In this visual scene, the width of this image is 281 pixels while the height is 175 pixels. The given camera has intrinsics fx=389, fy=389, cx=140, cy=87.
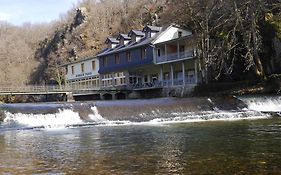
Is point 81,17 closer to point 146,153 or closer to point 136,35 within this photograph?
point 136,35

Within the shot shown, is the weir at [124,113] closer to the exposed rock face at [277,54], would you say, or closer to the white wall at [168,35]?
the exposed rock face at [277,54]

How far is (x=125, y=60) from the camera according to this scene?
4691 centimetres

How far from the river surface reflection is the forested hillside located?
17.6 metres

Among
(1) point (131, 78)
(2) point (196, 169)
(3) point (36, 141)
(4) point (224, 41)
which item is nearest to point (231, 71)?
(4) point (224, 41)

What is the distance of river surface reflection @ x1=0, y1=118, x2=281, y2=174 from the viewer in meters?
7.39

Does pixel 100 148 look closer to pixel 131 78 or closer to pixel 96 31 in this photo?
pixel 131 78

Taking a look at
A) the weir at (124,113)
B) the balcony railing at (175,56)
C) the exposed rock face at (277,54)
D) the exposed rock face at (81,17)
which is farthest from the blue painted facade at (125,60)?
the exposed rock face at (81,17)

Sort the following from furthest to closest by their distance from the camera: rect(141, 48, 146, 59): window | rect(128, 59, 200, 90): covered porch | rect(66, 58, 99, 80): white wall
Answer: rect(66, 58, 99, 80): white wall, rect(141, 48, 146, 59): window, rect(128, 59, 200, 90): covered porch

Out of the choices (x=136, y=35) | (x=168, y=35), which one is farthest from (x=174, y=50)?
(x=136, y=35)

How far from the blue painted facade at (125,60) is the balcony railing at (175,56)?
1.25 m

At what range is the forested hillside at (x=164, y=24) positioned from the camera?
32.0m

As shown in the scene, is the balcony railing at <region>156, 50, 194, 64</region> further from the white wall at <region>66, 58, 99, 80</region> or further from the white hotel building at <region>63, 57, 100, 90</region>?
the white wall at <region>66, 58, 99, 80</region>

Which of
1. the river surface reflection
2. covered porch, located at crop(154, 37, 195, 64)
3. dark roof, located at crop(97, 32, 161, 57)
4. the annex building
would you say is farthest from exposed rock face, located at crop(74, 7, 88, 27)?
the river surface reflection

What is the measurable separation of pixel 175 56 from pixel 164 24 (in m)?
11.6
